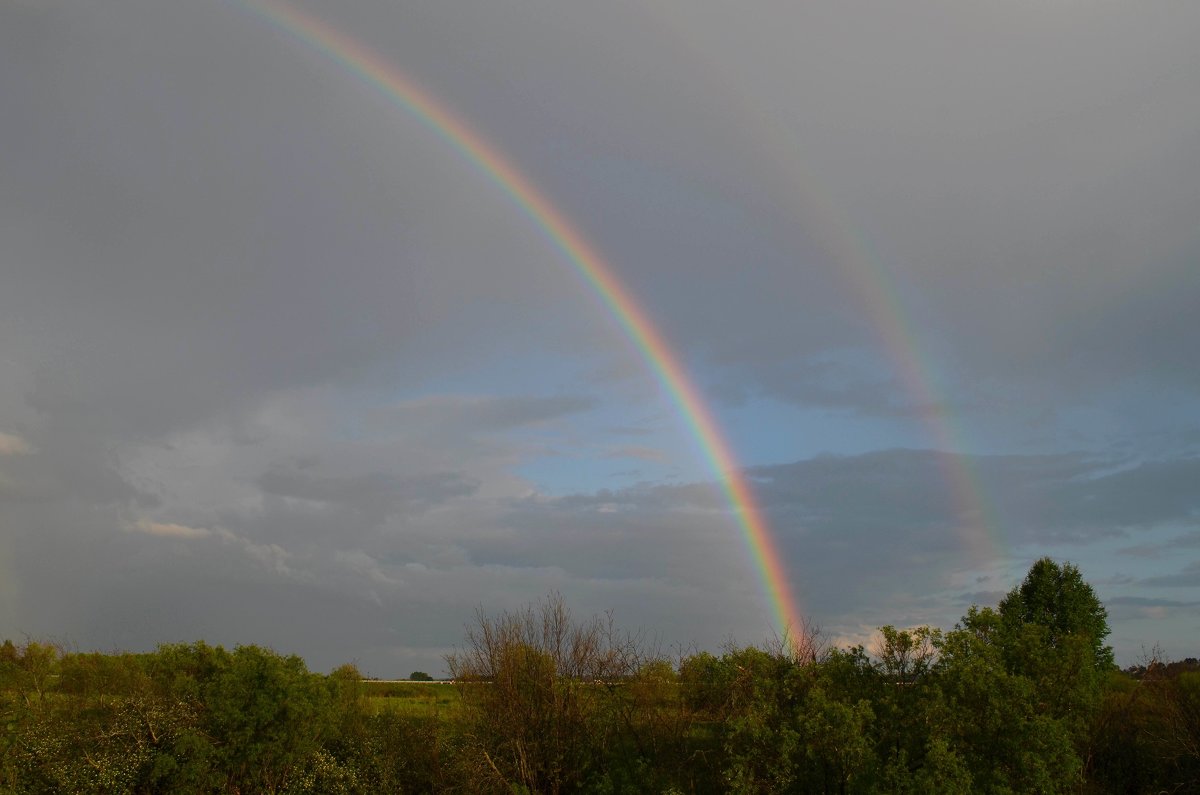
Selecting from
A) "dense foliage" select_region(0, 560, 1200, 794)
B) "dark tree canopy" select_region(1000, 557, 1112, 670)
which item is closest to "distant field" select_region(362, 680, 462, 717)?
"dense foliage" select_region(0, 560, 1200, 794)

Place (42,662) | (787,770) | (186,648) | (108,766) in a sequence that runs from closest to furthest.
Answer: (787,770), (108,766), (42,662), (186,648)

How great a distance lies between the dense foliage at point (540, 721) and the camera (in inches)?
1328

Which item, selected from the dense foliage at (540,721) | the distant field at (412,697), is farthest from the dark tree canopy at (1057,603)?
the distant field at (412,697)

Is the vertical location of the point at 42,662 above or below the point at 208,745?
above

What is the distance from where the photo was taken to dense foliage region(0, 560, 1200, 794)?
33719mm

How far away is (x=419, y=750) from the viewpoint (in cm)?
5047

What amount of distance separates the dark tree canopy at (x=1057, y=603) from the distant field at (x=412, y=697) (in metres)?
36.0

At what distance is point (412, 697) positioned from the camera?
254ft

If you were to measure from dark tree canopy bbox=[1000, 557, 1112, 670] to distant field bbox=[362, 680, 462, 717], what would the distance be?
1417 inches

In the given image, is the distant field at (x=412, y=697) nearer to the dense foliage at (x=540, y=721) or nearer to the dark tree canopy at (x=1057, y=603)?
the dense foliage at (x=540, y=721)

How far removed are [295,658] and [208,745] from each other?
20.1 feet

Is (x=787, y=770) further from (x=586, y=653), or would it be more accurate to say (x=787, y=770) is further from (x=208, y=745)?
(x=208, y=745)

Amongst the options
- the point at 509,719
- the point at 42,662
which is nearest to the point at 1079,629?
the point at 509,719

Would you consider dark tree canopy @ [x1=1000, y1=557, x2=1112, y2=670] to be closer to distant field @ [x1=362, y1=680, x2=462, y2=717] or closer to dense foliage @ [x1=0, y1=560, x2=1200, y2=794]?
dense foliage @ [x1=0, y1=560, x2=1200, y2=794]
